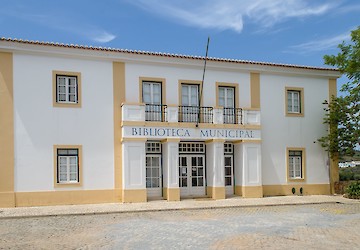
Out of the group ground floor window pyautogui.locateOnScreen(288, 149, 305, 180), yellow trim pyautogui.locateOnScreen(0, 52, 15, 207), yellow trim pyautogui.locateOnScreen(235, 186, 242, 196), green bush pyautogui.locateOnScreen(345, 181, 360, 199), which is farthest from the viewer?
ground floor window pyautogui.locateOnScreen(288, 149, 305, 180)

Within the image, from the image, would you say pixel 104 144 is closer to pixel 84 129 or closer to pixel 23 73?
pixel 84 129

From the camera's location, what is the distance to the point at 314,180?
20.9 metres

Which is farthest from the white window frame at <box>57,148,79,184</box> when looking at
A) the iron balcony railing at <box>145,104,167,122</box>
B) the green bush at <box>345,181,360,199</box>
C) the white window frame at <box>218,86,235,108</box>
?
the green bush at <box>345,181,360,199</box>

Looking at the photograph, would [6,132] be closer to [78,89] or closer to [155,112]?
[78,89]

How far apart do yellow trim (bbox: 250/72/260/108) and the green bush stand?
5297 mm

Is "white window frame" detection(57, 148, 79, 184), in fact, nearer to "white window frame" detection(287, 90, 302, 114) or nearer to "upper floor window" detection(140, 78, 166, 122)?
"upper floor window" detection(140, 78, 166, 122)

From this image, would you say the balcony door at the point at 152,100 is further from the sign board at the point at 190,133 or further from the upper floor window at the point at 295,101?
the upper floor window at the point at 295,101

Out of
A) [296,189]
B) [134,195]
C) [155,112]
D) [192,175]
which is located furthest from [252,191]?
[155,112]

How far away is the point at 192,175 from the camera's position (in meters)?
19.3

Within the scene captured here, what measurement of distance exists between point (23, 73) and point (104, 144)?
13.4 ft

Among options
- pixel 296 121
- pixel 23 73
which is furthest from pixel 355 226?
pixel 23 73

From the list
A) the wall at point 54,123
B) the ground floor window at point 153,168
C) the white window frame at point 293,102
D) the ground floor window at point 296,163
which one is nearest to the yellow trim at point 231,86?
the white window frame at point 293,102

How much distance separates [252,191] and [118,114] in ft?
21.8

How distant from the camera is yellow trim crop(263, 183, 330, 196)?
1999 cm
